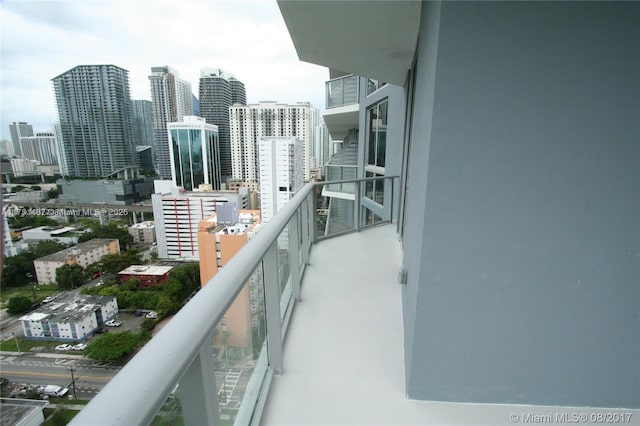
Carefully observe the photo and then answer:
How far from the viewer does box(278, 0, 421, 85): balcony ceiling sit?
94.9 inches

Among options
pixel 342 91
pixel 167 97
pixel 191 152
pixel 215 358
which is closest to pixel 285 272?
pixel 215 358

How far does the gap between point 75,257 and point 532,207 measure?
1117 cm

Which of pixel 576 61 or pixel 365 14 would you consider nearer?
pixel 576 61

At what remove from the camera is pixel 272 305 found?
1936mm

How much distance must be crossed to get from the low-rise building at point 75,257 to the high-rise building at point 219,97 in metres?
23.2

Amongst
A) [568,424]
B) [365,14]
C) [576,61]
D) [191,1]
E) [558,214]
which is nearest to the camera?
[576,61]

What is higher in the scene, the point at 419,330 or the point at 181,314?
the point at 181,314

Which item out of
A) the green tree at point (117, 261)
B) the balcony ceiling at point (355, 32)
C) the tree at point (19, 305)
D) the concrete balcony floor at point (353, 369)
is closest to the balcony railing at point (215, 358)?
the concrete balcony floor at point (353, 369)

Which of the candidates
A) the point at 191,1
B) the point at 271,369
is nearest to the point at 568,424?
the point at 271,369

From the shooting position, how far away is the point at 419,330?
174 cm

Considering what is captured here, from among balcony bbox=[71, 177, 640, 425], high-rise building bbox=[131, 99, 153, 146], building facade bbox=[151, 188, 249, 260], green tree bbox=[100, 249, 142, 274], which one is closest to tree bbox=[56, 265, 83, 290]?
green tree bbox=[100, 249, 142, 274]

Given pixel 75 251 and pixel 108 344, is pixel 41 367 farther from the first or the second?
pixel 75 251

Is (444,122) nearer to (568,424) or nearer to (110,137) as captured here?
(568,424)

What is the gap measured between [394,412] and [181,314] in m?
1.65
